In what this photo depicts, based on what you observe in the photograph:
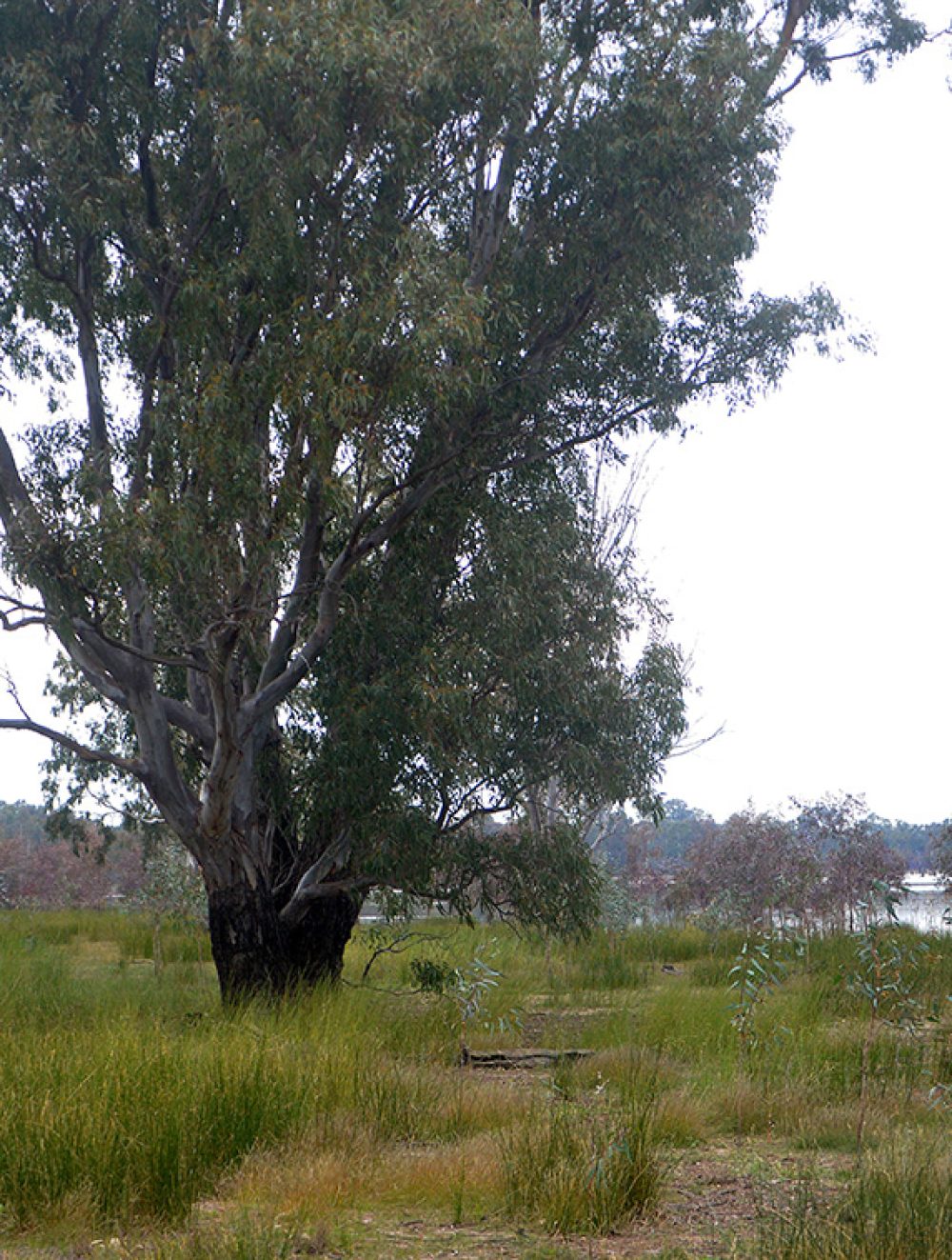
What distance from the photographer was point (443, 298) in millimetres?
9625

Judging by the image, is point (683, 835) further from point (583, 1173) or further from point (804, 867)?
point (583, 1173)

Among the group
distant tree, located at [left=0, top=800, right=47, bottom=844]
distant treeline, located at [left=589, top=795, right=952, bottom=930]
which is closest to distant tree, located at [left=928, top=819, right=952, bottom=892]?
distant treeline, located at [left=589, top=795, right=952, bottom=930]

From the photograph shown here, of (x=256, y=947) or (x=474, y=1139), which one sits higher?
(x=256, y=947)

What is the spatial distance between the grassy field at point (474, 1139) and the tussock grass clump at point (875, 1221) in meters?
0.01

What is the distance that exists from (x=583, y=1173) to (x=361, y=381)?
6.25 m

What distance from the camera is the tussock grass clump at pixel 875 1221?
3.85 metres

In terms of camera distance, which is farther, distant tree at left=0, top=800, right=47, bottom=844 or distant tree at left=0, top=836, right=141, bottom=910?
distant tree at left=0, top=800, right=47, bottom=844

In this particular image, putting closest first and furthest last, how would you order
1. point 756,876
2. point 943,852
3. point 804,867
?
point 804,867
point 943,852
point 756,876

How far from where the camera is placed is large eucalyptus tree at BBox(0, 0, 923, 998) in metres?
9.81

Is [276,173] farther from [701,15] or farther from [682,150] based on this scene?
[701,15]

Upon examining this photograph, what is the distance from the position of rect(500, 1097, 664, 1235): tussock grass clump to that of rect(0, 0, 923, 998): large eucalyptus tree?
5151 mm

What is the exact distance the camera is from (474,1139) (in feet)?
19.3

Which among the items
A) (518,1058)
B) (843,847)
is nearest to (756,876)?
(843,847)

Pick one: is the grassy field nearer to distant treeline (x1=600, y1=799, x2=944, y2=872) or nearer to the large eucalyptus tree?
the large eucalyptus tree
